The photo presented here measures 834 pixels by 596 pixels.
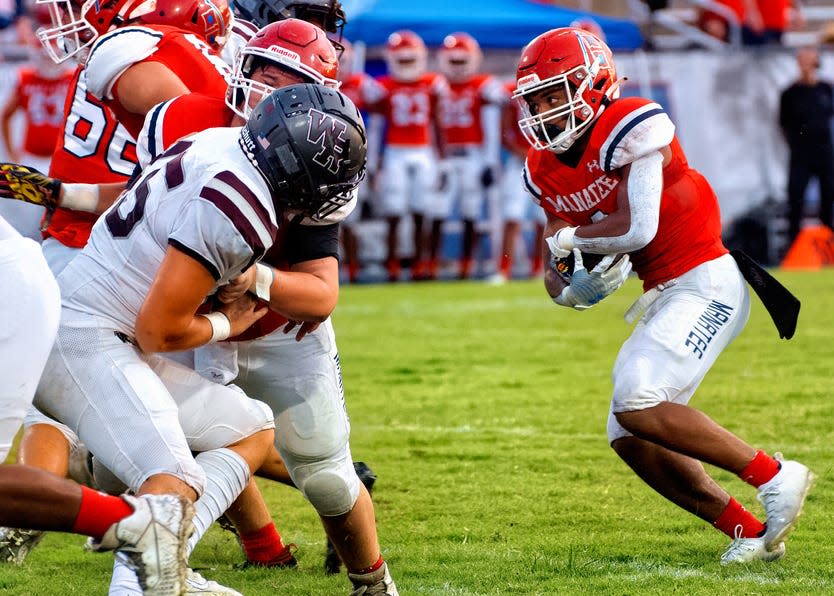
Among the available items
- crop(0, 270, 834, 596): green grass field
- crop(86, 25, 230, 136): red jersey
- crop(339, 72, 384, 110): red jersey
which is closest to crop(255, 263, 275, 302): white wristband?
crop(0, 270, 834, 596): green grass field

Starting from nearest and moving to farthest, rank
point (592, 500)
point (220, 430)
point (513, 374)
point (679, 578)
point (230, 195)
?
point (230, 195)
point (220, 430)
point (679, 578)
point (592, 500)
point (513, 374)

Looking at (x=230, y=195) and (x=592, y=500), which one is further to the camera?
(x=592, y=500)

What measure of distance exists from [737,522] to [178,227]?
6.32 feet

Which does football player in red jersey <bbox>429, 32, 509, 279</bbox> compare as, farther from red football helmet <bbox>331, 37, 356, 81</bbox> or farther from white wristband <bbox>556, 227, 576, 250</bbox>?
white wristband <bbox>556, 227, 576, 250</bbox>

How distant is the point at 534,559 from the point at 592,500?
2.60ft

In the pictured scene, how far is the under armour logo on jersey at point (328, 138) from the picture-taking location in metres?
2.94

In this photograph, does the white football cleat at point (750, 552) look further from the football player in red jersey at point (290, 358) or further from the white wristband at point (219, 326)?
the white wristband at point (219, 326)

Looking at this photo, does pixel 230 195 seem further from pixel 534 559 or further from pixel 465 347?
pixel 465 347

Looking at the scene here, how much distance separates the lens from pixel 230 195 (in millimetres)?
2867

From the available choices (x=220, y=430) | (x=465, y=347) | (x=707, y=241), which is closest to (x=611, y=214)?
(x=707, y=241)

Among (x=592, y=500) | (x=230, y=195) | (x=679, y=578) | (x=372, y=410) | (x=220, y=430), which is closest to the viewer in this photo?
(x=230, y=195)

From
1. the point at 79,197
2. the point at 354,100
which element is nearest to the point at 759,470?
the point at 79,197

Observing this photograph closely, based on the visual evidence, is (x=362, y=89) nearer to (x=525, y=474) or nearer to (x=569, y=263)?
(x=525, y=474)

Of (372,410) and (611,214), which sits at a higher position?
(611,214)
